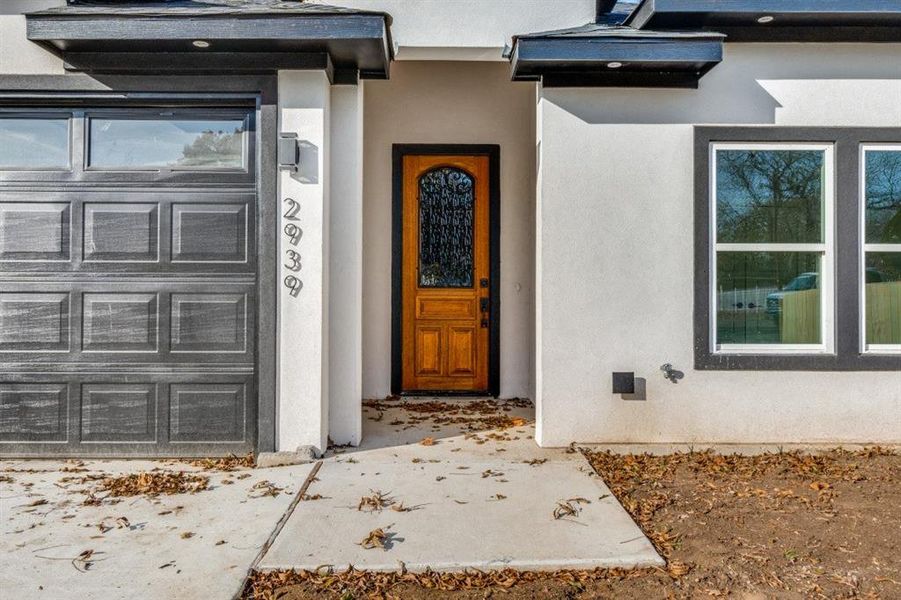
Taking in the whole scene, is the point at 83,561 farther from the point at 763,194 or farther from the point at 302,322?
the point at 763,194

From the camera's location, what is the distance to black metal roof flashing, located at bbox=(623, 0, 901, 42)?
13.9 feet

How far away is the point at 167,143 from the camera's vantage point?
4348mm

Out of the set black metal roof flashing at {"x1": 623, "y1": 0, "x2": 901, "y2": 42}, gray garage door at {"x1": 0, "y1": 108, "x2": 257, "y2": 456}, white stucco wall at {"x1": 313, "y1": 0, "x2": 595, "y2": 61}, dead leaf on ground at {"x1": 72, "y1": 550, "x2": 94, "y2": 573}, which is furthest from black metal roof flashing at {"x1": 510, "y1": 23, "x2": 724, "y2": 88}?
dead leaf on ground at {"x1": 72, "y1": 550, "x2": 94, "y2": 573}

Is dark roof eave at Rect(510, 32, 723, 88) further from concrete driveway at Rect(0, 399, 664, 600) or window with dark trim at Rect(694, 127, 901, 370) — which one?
concrete driveway at Rect(0, 399, 664, 600)

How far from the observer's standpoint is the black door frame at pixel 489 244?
20.2 feet

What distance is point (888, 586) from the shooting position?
101 inches

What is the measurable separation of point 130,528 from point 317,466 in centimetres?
126

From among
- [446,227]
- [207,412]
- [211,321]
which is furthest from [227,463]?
[446,227]

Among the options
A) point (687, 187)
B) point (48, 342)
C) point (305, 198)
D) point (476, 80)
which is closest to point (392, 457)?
point (305, 198)

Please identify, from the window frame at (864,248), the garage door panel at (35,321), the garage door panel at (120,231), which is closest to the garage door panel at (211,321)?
the garage door panel at (120,231)

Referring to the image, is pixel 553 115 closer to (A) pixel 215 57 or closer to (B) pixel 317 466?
(A) pixel 215 57

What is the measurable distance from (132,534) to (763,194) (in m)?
4.91

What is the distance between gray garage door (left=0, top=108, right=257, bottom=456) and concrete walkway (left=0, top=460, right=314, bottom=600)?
34 cm

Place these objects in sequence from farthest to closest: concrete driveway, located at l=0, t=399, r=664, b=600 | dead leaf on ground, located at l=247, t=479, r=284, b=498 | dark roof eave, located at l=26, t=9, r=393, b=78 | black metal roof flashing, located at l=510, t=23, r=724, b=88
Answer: black metal roof flashing, located at l=510, t=23, r=724, b=88 → dark roof eave, located at l=26, t=9, r=393, b=78 → dead leaf on ground, located at l=247, t=479, r=284, b=498 → concrete driveway, located at l=0, t=399, r=664, b=600
